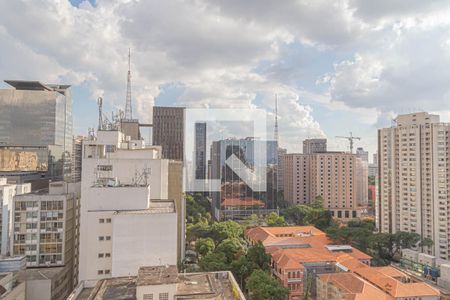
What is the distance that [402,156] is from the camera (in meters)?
18.0

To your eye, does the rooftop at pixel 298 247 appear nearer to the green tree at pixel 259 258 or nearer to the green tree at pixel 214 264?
the green tree at pixel 259 258

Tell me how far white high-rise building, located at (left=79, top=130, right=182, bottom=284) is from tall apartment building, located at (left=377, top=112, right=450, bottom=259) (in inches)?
539

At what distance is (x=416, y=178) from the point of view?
1714cm

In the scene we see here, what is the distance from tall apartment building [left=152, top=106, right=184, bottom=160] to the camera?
91.5ft

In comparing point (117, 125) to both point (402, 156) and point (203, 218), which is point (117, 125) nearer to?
point (203, 218)

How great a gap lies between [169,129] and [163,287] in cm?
2442

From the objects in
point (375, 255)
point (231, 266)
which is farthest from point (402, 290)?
point (375, 255)

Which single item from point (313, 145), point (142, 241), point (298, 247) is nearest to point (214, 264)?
point (142, 241)

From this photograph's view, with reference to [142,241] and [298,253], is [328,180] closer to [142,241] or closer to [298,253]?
[298,253]

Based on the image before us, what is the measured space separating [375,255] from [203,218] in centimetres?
921

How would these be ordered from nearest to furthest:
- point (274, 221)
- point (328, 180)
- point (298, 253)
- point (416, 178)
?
point (298, 253) < point (416, 178) < point (274, 221) < point (328, 180)

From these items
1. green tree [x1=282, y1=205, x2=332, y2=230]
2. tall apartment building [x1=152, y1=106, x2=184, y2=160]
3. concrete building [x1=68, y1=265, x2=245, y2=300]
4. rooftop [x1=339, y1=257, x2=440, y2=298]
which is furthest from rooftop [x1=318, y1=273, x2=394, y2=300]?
tall apartment building [x1=152, y1=106, x2=184, y2=160]

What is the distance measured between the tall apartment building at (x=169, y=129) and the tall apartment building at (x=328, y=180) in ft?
34.0

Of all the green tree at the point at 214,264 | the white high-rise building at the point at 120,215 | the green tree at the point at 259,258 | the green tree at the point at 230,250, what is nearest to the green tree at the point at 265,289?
the green tree at the point at 214,264
